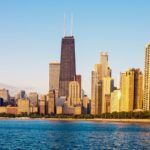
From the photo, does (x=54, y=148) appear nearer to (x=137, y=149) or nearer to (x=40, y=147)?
(x=40, y=147)

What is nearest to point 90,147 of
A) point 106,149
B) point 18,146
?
point 106,149

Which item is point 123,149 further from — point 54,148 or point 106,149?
point 54,148

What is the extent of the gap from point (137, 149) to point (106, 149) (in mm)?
5855

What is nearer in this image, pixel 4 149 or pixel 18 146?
pixel 4 149

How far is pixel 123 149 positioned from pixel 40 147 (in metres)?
15.9

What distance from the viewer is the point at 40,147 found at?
10019 centimetres

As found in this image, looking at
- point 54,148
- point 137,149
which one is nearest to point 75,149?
point 54,148

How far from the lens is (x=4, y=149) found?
9569 cm

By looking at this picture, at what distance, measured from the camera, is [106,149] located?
323ft

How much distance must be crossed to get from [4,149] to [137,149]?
81.8 feet

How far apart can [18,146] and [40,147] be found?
5.19 meters

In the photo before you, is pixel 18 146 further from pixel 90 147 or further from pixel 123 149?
pixel 123 149

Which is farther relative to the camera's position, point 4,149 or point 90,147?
point 90,147

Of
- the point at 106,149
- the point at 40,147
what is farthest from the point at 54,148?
the point at 106,149
